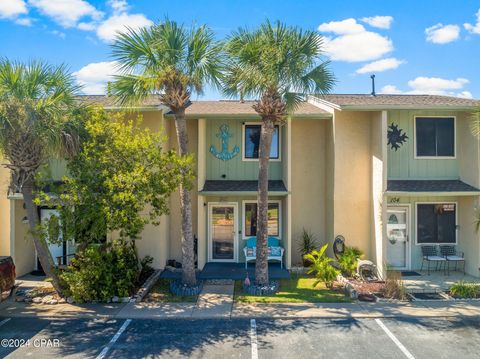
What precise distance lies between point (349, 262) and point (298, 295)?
2.69 metres

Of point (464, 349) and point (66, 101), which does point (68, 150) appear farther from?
point (464, 349)

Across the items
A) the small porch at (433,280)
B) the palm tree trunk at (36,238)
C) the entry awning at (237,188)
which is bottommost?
the small porch at (433,280)

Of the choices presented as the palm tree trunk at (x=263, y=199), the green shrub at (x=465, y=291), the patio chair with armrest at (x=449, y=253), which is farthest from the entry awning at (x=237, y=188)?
the patio chair with armrest at (x=449, y=253)

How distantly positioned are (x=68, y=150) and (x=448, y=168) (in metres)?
13.1

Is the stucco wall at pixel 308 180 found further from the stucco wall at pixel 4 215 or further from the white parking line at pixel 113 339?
the stucco wall at pixel 4 215

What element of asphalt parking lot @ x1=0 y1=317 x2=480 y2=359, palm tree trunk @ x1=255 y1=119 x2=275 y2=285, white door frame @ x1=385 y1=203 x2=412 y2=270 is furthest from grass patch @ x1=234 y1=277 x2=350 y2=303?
white door frame @ x1=385 y1=203 x2=412 y2=270

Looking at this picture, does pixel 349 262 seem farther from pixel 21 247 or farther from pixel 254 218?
pixel 21 247

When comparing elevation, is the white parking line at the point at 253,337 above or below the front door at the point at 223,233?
below

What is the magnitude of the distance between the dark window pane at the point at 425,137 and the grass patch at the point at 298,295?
6238 mm

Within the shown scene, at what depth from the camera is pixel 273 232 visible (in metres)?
15.1

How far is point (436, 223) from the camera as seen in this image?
558 inches

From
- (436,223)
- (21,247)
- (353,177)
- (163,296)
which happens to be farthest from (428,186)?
(21,247)

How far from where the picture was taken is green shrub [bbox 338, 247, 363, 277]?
42.3 ft

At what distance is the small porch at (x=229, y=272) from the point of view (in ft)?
42.4
